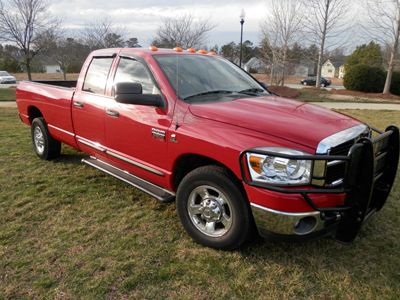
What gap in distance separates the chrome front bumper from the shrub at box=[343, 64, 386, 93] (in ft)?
83.0

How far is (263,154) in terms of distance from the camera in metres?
2.60

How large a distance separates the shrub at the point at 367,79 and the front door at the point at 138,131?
24.6 metres

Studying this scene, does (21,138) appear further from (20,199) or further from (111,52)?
(111,52)

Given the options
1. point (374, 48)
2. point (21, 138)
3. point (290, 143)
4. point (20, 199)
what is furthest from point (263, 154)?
point (374, 48)

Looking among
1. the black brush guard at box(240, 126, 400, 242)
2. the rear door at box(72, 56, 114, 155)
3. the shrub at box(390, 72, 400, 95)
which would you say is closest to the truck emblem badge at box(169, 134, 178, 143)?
the black brush guard at box(240, 126, 400, 242)

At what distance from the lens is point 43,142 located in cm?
581

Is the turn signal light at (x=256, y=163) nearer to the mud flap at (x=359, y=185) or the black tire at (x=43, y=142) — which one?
the mud flap at (x=359, y=185)

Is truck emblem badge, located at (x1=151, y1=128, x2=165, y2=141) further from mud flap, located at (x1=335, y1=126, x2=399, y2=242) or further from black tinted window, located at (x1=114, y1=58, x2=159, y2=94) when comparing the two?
mud flap, located at (x1=335, y1=126, x2=399, y2=242)

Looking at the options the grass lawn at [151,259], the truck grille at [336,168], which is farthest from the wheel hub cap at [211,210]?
the truck grille at [336,168]

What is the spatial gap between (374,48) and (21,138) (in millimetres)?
37064

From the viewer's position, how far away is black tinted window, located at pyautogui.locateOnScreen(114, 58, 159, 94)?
12.2 feet

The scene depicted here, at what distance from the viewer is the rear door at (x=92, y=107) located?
4273mm

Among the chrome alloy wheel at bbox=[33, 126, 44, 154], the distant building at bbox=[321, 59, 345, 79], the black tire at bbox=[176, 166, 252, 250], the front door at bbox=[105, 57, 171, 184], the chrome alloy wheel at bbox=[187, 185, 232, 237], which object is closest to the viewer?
the black tire at bbox=[176, 166, 252, 250]

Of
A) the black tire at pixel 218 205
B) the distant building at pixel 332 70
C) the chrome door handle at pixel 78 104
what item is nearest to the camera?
the black tire at pixel 218 205
